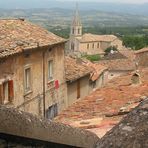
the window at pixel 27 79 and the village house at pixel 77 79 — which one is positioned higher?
the window at pixel 27 79

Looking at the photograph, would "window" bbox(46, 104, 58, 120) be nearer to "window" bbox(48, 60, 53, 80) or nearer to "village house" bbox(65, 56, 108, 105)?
"window" bbox(48, 60, 53, 80)

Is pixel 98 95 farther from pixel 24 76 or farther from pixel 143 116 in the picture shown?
pixel 143 116

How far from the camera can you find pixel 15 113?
3121 millimetres

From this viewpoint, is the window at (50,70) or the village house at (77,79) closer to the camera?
the window at (50,70)

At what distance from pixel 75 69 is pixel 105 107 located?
1464cm

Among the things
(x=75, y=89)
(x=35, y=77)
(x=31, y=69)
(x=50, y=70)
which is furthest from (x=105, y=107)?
(x=75, y=89)

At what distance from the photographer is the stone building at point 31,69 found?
1720cm

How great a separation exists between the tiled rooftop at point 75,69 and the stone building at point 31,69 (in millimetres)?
707

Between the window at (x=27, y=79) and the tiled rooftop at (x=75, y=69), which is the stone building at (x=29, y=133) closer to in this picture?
the window at (x=27, y=79)

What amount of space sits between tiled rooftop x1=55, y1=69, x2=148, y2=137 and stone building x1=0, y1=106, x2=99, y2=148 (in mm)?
2989

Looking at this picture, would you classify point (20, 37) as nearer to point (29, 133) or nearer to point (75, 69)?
point (75, 69)

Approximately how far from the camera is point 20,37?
19.3m

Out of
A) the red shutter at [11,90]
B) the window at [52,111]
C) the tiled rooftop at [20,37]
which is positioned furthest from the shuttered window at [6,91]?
the window at [52,111]

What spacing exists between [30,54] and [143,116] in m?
17.0
